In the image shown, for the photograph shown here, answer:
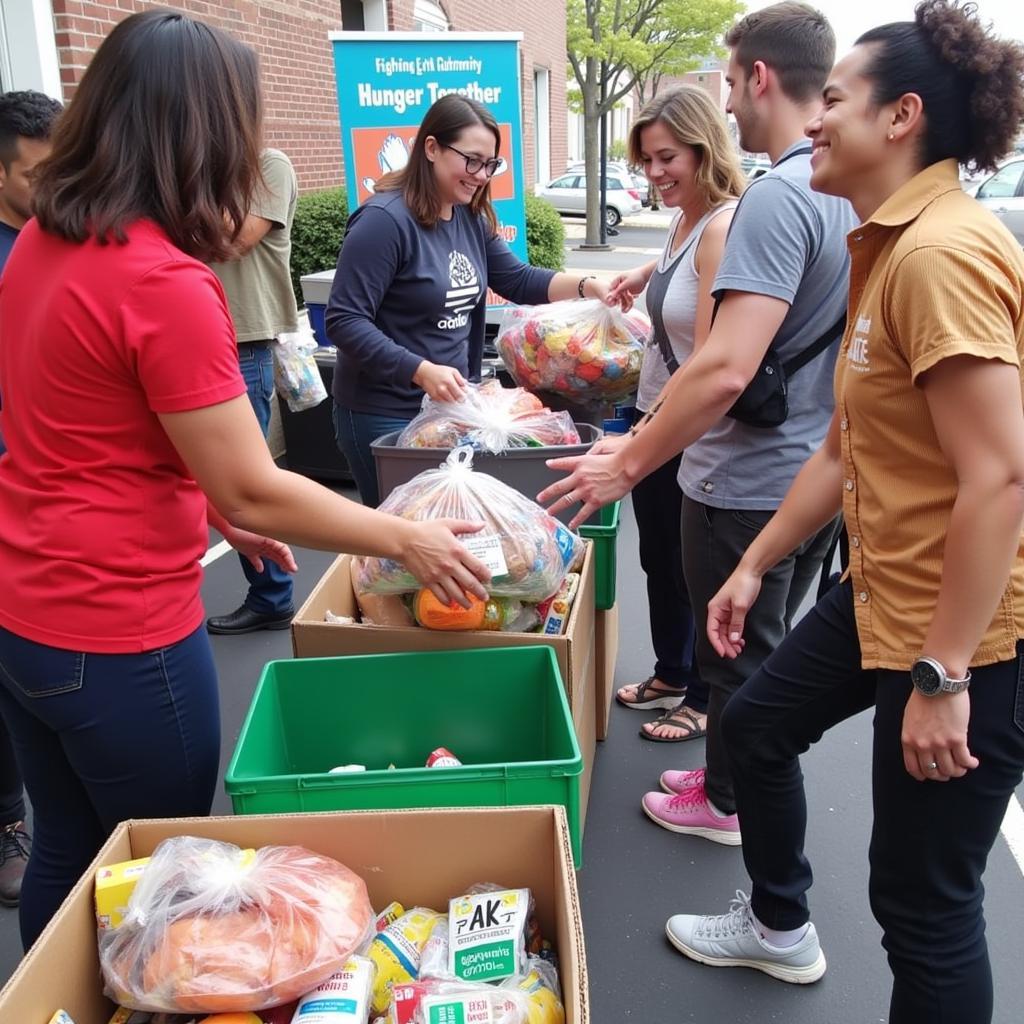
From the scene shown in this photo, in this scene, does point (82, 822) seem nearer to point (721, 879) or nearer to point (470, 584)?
point (470, 584)

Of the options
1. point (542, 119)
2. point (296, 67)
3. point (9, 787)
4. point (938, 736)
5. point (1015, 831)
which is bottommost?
point (1015, 831)

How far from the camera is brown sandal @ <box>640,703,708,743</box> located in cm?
303

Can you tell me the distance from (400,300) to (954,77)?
1763mm

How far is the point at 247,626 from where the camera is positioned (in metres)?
3.82

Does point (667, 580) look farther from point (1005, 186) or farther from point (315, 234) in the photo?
point (1005, 186)

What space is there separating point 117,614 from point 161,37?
83 centimetres

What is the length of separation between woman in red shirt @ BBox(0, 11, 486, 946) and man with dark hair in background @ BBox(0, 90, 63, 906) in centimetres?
101

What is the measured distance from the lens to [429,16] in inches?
425

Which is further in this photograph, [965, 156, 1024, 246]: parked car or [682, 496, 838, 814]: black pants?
[965, 156, 1024, 246]: parked car

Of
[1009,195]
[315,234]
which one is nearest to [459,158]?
[315,234]

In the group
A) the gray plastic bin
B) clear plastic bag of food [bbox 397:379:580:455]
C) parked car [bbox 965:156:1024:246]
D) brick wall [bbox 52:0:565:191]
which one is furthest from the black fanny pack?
parked car [bbox 965:156:1024:246]

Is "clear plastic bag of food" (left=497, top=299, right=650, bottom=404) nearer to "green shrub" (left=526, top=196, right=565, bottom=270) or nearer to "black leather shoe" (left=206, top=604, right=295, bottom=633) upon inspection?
"black leather shoe" (left=206, top=604, right=295, bottom=633)

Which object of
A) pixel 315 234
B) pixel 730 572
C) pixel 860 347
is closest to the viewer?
pixel 860 347

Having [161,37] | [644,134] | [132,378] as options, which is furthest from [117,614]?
[644,134]
